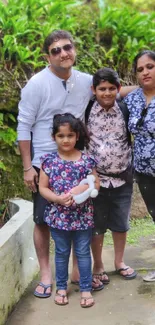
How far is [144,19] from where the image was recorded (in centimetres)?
590

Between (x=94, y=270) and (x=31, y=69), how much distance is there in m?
2.19

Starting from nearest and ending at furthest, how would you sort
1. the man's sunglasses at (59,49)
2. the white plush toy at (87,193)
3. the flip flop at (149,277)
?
1. the white plush toy at (87,193)
2. the man's sunglasses at (59,49)
3. the flip flop at (149,277)

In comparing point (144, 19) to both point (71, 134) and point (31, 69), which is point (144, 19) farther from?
point (71, 134)

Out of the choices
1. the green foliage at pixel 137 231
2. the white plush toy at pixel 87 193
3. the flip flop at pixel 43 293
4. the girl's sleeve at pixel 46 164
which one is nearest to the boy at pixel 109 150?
the white plush toy at pixel 87 193

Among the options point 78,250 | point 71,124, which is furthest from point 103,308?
point 71,124

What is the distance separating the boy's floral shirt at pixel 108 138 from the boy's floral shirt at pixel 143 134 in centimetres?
10

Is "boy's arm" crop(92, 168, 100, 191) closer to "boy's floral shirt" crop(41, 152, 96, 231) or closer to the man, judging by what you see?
"boy's floral shirt" crop(41, 152, 96, 231)

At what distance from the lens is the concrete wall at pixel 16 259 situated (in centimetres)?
334

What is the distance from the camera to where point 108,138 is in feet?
11.5

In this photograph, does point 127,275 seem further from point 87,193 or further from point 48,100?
point 48,100

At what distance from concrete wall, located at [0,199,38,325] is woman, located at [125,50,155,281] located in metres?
1.05

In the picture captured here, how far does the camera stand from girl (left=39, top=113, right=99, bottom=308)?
334cm

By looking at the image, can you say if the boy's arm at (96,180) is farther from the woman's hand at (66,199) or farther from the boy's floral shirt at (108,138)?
the woman's hand at (66,199)

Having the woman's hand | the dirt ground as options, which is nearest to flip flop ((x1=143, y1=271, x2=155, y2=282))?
the dirt ground
